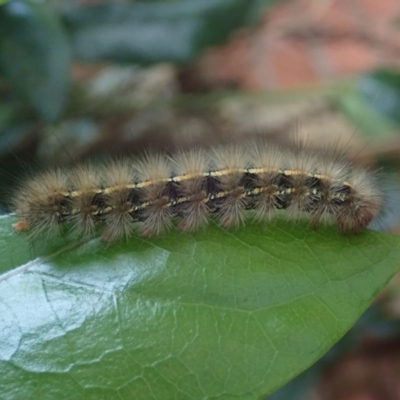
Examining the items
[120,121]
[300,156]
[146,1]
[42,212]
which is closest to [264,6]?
[146,1]

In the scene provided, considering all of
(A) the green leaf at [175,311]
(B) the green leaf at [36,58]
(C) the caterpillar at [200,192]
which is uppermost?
(B) the green leaf at [36,58]

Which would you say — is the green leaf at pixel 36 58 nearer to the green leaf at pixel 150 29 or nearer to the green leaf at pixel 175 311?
the green leaf at pixel 150 29

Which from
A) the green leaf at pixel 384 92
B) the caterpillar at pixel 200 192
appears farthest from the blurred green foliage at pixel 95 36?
the green leaf at pixel 384 92

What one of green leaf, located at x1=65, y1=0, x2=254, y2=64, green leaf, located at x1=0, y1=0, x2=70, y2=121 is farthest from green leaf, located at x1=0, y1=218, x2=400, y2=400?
green leaf, located at x1=65, y1=0, x2=254, y2=64

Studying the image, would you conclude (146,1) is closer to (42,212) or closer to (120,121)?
(120,121)

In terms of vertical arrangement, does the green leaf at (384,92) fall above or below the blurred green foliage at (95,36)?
below

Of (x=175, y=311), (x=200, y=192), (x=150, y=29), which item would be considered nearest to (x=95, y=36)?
(x=150, y=29)

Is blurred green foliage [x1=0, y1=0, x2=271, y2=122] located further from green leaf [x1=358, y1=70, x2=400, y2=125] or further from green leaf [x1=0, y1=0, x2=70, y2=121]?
green leaf [x1=358, y1=70, x2=400, y2=125]
